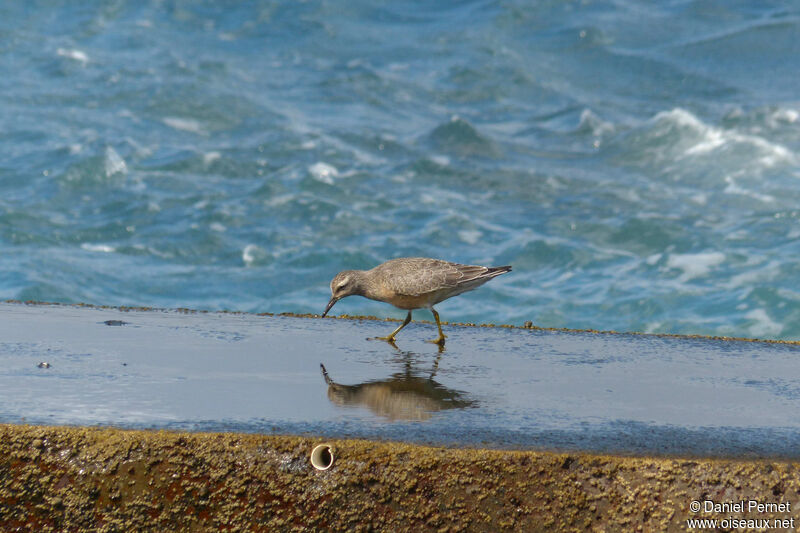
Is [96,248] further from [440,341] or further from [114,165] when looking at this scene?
[440,341]

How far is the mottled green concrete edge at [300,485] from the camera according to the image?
403 centimetres

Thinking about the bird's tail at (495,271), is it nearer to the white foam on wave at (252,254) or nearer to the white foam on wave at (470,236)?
the white foam on wave at (470,236)

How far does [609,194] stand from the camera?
1948cm

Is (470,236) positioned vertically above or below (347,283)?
above

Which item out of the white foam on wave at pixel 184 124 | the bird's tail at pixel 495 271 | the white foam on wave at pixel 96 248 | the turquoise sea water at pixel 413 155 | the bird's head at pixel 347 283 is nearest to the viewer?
the bird's head at pixel 347 283

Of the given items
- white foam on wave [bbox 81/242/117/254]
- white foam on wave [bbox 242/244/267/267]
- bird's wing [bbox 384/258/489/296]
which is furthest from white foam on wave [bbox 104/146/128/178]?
bird's wing [bbox 384/258/489/296]

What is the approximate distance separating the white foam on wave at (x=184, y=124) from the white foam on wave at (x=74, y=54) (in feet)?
12.0

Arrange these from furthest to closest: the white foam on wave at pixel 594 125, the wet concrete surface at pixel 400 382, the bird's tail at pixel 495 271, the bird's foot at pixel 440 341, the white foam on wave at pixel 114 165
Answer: the white foam on wave at pixel 594 125
the white foam on wave at pixel 114 165
the bird's tail at pixel 495 271
the bird's foot at pixel 440 341
the wet concrete surface at pixel 400 382

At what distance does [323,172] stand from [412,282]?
13424 mm

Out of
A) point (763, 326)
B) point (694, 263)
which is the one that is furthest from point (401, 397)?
point (694, 263)

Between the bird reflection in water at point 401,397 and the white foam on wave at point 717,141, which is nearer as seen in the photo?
the bird reflection in water at point 401,397

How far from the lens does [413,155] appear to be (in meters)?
20.8

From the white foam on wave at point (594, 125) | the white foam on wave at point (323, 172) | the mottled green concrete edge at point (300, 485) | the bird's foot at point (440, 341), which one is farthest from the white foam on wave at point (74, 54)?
the mottled green concrete edge at point (300, 485)

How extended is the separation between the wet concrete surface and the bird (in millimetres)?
286
